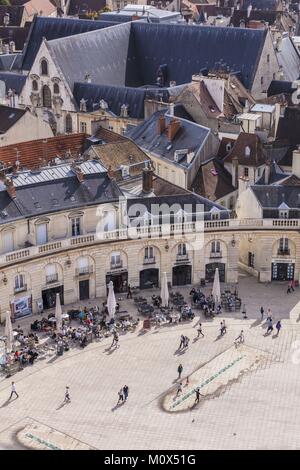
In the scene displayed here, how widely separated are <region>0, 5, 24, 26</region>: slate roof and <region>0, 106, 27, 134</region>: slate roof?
8082cm

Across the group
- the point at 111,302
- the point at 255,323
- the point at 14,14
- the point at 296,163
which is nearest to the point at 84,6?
the point at 14,14

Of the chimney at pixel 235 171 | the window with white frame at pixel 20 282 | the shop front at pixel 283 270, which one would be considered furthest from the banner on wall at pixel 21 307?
the chimney at pixel 235 171

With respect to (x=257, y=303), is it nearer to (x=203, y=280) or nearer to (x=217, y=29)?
(x=203, y=280)

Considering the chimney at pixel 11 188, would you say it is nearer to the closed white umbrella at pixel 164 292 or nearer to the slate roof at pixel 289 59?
the closed white umbrella at pixel 164 292

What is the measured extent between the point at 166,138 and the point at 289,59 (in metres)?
36.7

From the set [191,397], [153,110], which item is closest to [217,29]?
[153,110]

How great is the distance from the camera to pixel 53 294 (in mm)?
69250

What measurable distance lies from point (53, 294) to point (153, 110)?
34.4 meters

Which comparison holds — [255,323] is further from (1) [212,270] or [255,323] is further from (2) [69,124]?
(2) [69,124]

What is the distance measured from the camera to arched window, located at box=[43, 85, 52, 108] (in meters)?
109

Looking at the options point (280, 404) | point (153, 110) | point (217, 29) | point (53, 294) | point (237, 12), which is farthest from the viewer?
point (237, 12)

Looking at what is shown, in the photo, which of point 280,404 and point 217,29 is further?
point 217,29

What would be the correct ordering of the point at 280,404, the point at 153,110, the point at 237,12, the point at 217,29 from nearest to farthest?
the point at 280,404 → the point at 153,110 → the point at 217,29 → the point at 237,12

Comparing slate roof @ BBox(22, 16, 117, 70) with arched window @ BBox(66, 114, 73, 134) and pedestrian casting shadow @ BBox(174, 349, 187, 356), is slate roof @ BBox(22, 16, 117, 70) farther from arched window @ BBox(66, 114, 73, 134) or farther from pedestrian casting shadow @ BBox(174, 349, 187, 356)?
pedestrian casting shadow @ BBox(174, 349, 187, 356)
